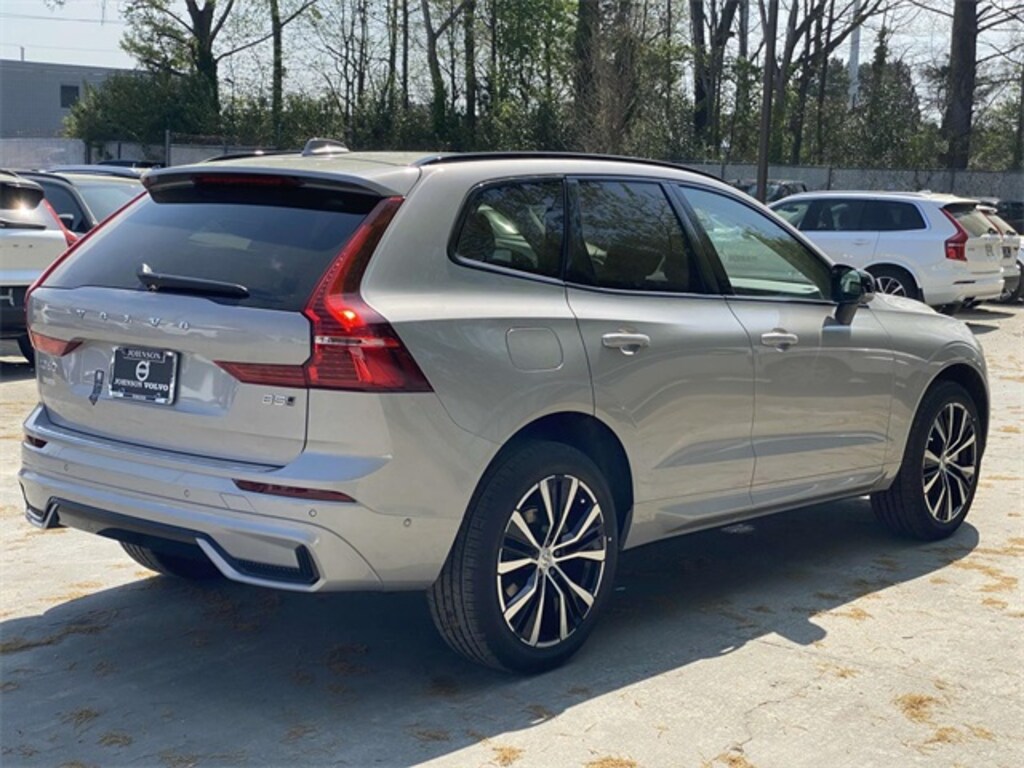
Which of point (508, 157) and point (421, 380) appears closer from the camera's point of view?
point (421, 380)

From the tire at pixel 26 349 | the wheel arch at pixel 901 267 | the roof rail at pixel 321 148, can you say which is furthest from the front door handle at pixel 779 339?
the wheel arch at pixel 901 267

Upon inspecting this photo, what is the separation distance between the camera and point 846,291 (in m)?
6.03

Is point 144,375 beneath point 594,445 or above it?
above

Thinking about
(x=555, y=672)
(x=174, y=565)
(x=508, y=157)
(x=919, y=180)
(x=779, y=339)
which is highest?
(x=919, y=180)

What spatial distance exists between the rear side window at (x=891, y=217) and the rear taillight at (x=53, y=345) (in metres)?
14.8

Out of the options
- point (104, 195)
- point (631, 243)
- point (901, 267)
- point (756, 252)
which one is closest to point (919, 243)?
point (901, 267)

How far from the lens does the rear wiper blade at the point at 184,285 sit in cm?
432

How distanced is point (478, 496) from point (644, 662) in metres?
0.95

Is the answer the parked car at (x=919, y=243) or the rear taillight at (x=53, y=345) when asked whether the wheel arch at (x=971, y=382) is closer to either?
the rear taillight at (x=53, y=345)

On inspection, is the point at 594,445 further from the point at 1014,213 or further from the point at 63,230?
the point at 1014,213

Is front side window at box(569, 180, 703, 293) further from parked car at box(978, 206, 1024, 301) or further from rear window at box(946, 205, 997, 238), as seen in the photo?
parked car at box(978, 206, 1024, 301)

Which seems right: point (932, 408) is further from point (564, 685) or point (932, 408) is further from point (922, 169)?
point (922, 169)

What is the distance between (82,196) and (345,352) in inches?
370

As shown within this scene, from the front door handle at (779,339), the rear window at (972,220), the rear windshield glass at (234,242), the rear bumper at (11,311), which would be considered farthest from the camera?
the rear window at (972,220)
